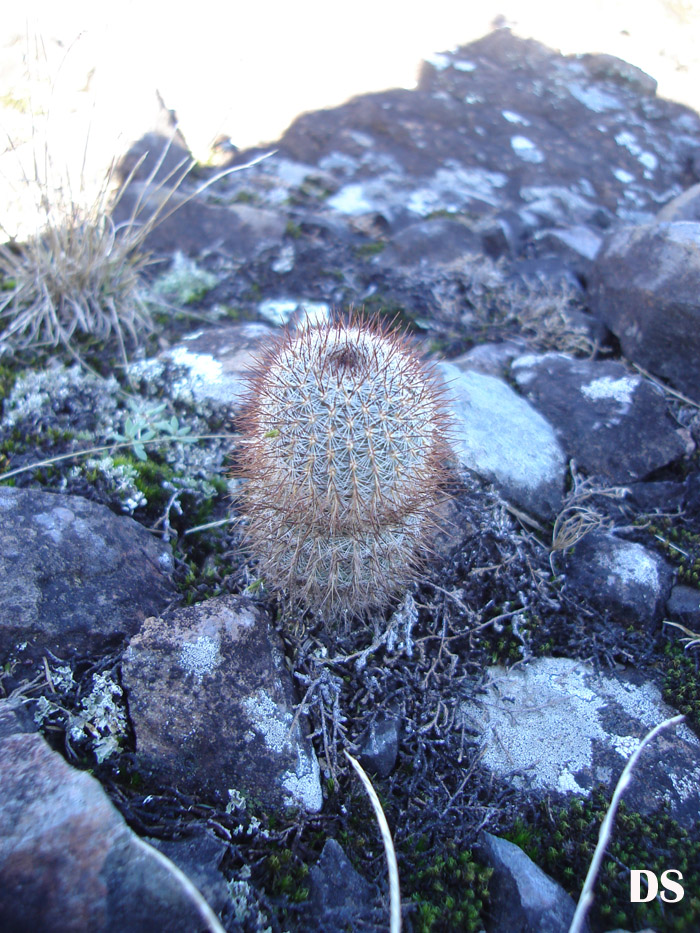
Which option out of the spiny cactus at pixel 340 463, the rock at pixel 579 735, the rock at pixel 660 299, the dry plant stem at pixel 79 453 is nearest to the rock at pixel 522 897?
the rock at pixel 579 735

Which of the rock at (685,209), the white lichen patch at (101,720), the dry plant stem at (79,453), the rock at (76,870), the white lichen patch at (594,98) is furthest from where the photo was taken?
the white lichen patch at (594,98)

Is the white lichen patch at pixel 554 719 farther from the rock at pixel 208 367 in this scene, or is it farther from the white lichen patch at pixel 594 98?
the white lichen patch at pixel 594 98

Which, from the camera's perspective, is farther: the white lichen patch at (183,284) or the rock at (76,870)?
the white lichen patch at (183,284)

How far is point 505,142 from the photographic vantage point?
660cm

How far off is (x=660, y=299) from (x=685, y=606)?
213 centimetres

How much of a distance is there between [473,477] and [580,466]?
2.49 ft

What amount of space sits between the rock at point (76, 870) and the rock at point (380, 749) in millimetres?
891

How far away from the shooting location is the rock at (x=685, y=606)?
2924mm

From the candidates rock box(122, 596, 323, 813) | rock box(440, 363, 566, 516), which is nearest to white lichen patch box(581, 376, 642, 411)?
rock box(440, 363, 566, 516)

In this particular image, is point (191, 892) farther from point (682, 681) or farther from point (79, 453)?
point (682, 681)

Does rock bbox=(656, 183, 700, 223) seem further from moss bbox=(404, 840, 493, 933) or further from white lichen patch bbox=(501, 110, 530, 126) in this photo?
moss bbox=(404, 840, 493, 933)

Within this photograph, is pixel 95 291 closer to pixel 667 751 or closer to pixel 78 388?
pixel 78 388

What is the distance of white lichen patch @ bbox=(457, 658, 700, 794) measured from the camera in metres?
2.48

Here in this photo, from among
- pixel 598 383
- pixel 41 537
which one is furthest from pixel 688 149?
pixel 41 537
